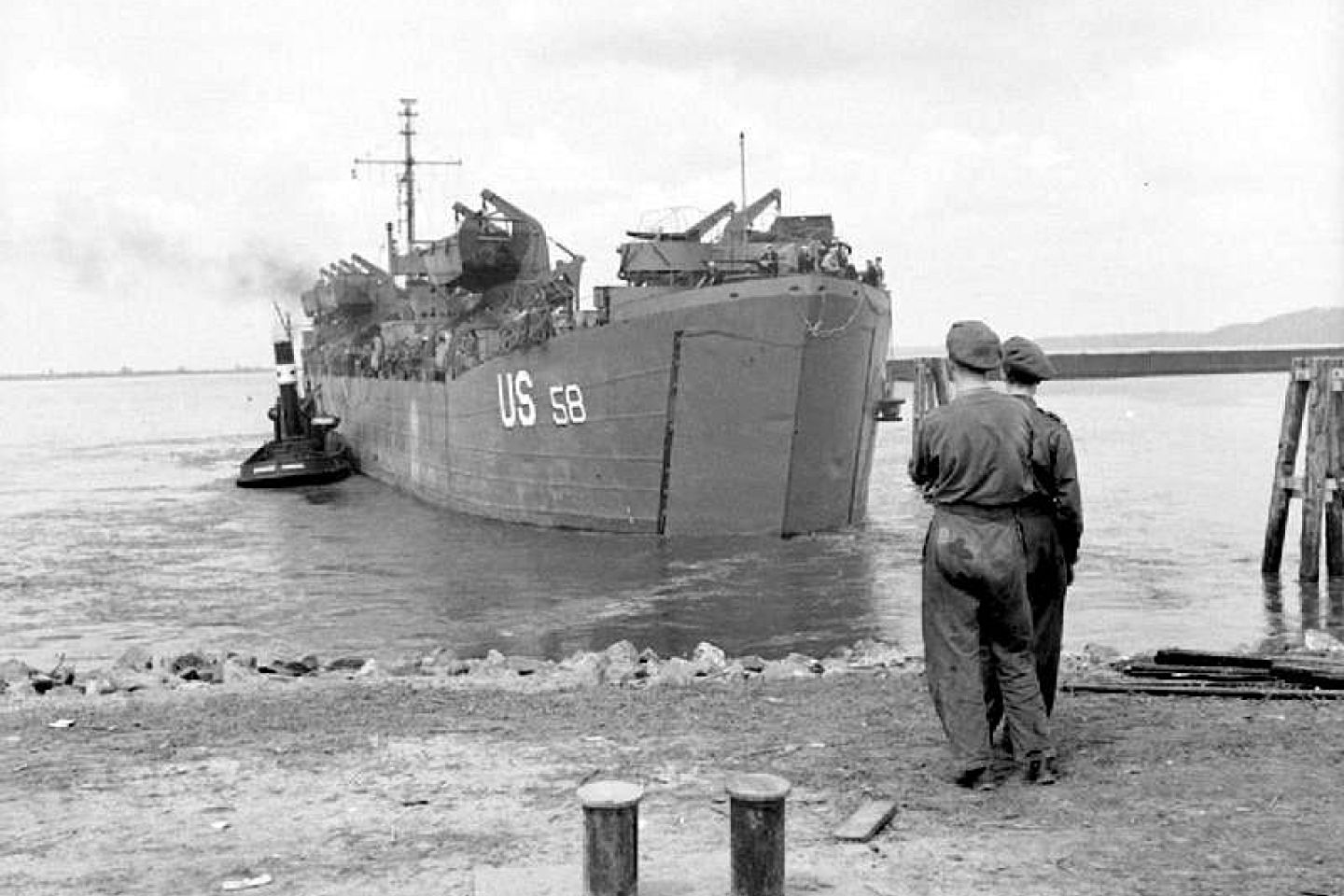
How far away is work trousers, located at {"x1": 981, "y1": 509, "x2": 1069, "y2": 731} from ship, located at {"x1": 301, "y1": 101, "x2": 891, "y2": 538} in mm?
13058

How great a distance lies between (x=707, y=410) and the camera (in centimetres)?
1923

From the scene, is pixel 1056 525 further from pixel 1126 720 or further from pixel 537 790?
pixel 537 790

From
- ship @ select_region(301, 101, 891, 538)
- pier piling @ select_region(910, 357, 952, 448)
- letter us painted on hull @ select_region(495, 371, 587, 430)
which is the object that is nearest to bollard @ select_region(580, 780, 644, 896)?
ship @ select_region(301, 101, 891, 538)

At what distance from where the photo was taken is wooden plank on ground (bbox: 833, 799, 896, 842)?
4.91 m

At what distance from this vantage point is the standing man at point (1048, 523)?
18.5 ft

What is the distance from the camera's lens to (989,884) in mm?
4453

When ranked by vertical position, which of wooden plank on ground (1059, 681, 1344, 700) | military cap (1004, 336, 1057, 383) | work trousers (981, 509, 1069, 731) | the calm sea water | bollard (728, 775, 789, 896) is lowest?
the calm sea water

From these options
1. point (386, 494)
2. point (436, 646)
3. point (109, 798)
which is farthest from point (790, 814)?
point (386, 494)

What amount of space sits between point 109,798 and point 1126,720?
4.82 meters

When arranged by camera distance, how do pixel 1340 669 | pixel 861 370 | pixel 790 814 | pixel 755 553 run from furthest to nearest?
pixel 861 370, pixel 755 553, pixel 1340 669, pixel 790 814

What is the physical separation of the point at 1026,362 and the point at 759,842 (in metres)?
2.78

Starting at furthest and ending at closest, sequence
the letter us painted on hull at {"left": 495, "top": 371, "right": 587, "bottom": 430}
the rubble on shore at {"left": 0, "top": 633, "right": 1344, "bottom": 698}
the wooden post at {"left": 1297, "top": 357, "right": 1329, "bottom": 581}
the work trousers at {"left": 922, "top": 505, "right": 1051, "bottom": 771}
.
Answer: the letter us painted on hull at {"left": 495, "top": 371, "right": 587, "bottom": 430} < the wooden post at {"left": 1297, "top": 357, "right": 1329, "bottom": 581} < the rubble on shore at {"left": 0, "top": 633, "right": 1344, "bottom": 698} < the work trousers at {"left": 922, "top": 505, "right": 1051, "bottom": 771}

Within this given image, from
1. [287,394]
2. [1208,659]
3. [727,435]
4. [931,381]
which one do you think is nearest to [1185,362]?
[931,381]

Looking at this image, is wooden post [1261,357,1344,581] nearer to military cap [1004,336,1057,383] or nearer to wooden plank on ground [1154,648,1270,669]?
wooden plank on ground [1154,648,1270,669]
